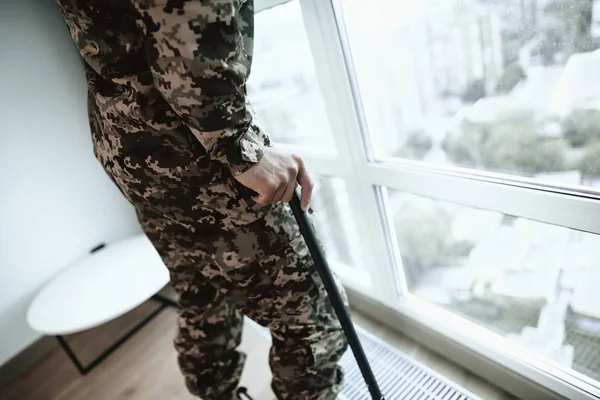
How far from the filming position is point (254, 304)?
3.03 feet

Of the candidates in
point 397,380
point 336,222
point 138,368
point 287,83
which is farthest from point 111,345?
point 287,83

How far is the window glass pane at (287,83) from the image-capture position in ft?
4.49

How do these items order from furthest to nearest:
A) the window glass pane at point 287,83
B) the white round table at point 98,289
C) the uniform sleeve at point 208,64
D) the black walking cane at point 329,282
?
the white round table at point 98,289 < the window glass pane at point 287,83 < the black walking cane at point 329,282 < the uniform sleeve at point 208,64

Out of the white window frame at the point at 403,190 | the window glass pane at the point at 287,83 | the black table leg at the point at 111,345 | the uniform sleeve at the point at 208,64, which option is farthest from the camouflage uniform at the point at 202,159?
the black table leg at the point at 111,345

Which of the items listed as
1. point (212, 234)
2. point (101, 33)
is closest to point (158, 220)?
point (212, 234)

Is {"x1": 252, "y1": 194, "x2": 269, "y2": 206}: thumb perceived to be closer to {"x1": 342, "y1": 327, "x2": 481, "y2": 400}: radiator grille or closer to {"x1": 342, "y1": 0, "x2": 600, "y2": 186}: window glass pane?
{"x1": 342, "y1": 0, "x2": 600, "y2": 186}: window glass pane

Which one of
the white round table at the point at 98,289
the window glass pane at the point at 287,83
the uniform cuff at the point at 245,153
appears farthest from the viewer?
the white round table at the point at 98,289

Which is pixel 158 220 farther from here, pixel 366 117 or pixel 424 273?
pixel 424 273

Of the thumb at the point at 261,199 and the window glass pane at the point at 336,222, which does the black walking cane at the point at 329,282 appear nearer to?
the thumb at the point at 261,199

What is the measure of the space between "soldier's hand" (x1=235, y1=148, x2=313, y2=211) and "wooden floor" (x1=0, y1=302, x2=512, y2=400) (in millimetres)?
892

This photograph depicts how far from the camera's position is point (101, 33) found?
2.19 feet

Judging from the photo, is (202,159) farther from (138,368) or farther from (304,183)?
(138,368)

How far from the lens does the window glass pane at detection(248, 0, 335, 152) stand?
4.49 ft

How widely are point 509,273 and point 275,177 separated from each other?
2.71 ft
